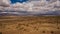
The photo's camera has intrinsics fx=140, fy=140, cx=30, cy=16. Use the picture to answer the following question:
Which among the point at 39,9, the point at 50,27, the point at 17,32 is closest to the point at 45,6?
the point at 39,9

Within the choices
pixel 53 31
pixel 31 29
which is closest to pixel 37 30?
pixel 31 29

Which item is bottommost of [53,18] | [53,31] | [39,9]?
[53,31]

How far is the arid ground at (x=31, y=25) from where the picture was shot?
1.75 m

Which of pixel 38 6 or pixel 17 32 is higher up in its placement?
pixel 38 6

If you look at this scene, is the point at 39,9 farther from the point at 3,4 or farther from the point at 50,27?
the point at 3,4

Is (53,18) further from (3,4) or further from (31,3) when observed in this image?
(3,4)

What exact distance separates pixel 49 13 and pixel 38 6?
16 centimetres

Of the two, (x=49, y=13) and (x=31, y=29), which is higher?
(x=49, y=13)

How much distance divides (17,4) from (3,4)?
17 centimetres

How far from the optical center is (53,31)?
1.76 metres

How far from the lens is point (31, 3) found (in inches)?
68.6

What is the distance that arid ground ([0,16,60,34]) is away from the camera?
1.75 m

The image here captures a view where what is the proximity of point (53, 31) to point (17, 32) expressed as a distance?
1.48 ft

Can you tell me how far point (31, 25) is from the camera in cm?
177
